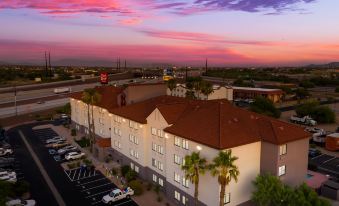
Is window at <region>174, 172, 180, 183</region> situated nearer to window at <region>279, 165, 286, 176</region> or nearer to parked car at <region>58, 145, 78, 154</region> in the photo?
window at <region>279, 165, 286, 176</region>

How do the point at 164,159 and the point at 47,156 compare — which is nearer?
the point at 164,159

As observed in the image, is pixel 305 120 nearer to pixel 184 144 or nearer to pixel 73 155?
pixel 184 144

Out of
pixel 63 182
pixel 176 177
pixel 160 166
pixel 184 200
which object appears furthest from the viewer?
pixel 63 182

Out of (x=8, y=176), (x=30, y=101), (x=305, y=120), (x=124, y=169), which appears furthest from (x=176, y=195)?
(x=30, y=101)

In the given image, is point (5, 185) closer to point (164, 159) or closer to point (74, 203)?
point (74, 203)

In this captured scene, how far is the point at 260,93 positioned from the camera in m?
119

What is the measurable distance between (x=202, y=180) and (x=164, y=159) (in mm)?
8754

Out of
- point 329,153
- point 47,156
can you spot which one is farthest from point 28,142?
point 329,153

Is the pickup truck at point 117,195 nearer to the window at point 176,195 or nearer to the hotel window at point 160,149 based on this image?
the window at point 176,195

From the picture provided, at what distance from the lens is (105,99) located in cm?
6278

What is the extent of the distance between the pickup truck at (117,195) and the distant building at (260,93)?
295ft

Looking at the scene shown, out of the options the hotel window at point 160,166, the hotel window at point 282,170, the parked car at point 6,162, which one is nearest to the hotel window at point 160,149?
the hotel window at point 160,166

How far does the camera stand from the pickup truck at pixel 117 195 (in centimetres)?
3919

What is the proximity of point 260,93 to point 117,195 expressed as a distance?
91725 millimetres
